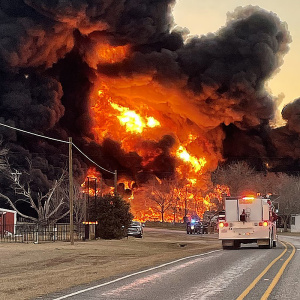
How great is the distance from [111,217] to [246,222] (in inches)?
613

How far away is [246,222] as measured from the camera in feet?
96.5

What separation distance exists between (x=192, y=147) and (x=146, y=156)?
30.1 ft

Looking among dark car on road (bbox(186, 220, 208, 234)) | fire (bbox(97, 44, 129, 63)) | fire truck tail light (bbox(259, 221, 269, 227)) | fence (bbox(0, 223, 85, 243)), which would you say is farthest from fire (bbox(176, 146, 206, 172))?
fire truck tail light (bbox(259, 221, 269, 227))

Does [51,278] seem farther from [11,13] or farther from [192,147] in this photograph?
[192,147]

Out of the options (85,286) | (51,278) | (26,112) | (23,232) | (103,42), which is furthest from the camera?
(103,42)

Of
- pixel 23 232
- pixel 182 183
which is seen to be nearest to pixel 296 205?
pixel 182 183

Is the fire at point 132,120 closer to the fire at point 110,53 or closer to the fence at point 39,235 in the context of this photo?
the fire at point 110,53

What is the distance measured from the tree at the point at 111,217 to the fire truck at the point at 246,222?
47.8 feet

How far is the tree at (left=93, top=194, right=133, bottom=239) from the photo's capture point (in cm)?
4300

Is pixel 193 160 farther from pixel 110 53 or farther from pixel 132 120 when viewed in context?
pixel 110 53

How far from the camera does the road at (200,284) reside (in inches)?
469

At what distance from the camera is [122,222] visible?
143ft

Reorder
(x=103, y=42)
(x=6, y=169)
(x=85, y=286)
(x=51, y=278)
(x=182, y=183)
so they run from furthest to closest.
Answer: (x=182, y=183) < (x=103, y=42) < (x=6, y=169) < (x=51, y=278) < (x=85, y=286)

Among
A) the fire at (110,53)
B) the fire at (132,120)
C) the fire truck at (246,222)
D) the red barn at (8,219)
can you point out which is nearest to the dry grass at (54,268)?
the fire truck at (246,222)
